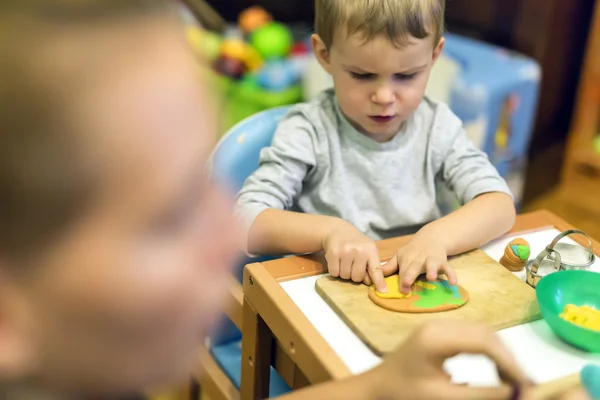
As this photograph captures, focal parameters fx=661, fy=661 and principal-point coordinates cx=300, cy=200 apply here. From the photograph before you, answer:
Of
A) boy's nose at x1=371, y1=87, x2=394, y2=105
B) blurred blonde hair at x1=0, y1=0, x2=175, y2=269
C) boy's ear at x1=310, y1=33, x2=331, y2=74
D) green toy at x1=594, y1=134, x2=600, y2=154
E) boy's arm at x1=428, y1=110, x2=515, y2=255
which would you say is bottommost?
green toy at x1=594, y1=134, x2=600, y2=154

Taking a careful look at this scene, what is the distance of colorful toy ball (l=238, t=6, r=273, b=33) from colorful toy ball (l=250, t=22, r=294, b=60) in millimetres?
63

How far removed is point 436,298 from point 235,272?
36 centimetres

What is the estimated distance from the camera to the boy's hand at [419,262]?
718mm

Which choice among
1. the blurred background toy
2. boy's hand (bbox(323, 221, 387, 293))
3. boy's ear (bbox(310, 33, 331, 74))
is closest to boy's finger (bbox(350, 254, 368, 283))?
boy's hand (bbox(323, 221, 387, 293))

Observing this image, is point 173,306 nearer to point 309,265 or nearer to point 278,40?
point 309,265

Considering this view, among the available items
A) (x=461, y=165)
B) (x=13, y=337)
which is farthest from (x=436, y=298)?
(x=13, y=337)

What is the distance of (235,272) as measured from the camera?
966 millimetres

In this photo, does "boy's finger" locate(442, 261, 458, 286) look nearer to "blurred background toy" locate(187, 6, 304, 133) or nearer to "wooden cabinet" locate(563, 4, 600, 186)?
"blurred background toy" locate(187, 6, 304, 133)

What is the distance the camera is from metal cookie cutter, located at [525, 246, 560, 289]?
74 cm

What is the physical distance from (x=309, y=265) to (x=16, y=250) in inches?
17.9

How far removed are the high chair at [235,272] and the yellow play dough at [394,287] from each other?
28cm

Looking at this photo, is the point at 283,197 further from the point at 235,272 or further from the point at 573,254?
the point at 573,254

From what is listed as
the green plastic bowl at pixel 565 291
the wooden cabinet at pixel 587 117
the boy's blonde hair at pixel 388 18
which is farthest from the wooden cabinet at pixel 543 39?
the green plastic bowl at pixel 565 291

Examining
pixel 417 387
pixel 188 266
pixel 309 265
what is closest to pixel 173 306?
pixel 188 266
